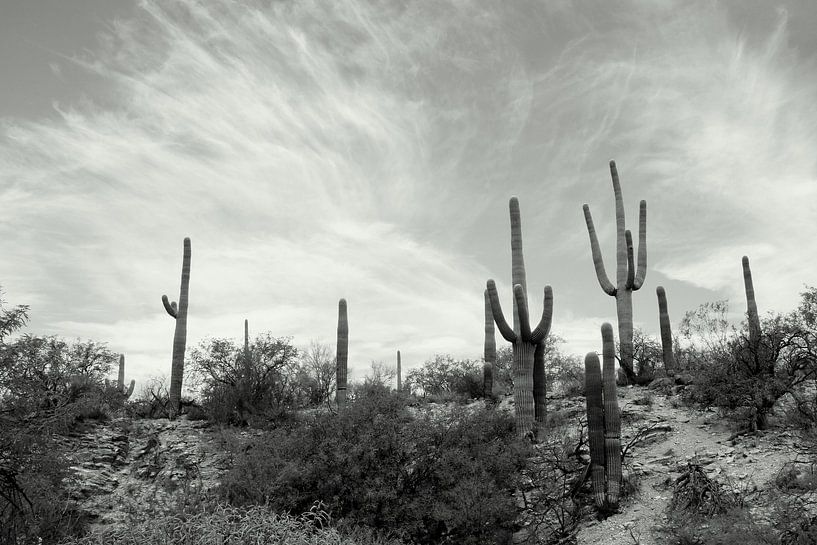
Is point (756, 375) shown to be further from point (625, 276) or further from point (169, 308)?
point (169, 308)

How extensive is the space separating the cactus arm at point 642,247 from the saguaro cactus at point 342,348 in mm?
9826

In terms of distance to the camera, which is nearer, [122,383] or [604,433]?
[604,433]

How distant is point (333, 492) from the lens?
1538 cm

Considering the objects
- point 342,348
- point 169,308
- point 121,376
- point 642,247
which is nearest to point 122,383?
point 121,376

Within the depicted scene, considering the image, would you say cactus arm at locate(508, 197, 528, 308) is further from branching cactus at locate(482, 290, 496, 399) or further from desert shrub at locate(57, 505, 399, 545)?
desert shrub at locate(57, 505, 399, 545)

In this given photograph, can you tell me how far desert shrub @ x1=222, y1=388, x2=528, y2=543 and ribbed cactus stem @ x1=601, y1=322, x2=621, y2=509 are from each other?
83.0 inches

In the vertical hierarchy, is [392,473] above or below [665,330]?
below

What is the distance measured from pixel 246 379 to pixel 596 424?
1334 cm

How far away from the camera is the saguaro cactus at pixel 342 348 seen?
21281mm

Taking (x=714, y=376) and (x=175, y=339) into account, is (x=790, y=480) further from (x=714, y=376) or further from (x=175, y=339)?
(x=175, y=339)

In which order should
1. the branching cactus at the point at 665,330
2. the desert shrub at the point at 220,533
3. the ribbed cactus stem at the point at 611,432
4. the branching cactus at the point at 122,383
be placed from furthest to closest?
the branching cactus at the point at 122,383 → the branching cactus at the point at 665,330 → the ribbed cactus stem at the point at 611,432 → the desert shrub at the point at 220,533

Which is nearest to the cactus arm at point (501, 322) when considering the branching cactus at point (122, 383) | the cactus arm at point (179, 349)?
the cactus arm at point (179, 349)

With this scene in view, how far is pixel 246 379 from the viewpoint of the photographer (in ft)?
80.2

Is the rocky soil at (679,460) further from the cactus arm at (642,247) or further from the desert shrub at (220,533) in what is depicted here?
the desert shrub at (220,533)
